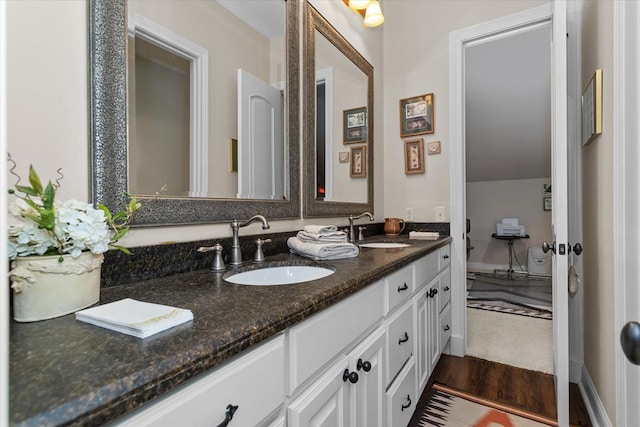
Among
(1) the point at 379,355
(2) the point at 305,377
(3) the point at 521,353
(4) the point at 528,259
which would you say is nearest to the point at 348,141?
(1) the point at 379,355

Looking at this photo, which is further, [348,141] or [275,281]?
[348,141]

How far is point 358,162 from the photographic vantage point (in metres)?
2.25

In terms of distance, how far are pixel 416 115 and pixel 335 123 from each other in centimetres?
81

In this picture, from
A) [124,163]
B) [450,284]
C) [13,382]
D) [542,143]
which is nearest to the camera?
[13,382]

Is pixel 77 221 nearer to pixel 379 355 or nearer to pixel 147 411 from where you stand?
pixel 147 411

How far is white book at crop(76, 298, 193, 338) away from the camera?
52 centimetres

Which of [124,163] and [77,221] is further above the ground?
[124,163]

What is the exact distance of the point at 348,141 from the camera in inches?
84.4

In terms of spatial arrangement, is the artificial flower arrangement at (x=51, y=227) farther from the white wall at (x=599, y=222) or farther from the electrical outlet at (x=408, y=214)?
the electrical outlet at (x=408, y=214)

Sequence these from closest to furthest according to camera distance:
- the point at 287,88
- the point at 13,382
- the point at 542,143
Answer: the point at 13,382
the point at 287,88
the point at 542,143

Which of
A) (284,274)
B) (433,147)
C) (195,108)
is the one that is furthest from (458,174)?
(195,108)

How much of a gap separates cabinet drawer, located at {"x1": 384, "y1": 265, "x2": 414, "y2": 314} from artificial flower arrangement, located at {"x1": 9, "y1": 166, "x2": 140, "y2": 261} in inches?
34.1

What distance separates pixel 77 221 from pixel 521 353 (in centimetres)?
261

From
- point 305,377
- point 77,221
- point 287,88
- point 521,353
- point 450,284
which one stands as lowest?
point 521,353
